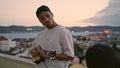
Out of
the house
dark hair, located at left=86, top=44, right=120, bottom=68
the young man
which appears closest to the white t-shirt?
the young man

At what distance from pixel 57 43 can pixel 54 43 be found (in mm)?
23

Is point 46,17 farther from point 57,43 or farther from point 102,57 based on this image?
point 102,57

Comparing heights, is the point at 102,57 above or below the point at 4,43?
above

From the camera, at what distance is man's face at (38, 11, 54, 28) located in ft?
5.97

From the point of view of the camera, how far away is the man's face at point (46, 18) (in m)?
1.82

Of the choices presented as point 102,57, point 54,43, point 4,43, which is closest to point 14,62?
point 4,43

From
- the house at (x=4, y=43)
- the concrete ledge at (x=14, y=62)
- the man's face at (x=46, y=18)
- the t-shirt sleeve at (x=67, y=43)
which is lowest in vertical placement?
the concrete ledge at (x=14, y=62)

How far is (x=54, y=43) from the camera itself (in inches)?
71.7

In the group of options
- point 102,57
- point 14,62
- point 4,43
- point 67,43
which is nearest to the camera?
point 102,57

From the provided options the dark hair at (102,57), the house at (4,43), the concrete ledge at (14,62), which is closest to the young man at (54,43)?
the dark hair at (102,57)

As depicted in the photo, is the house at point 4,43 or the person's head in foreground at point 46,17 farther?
the house at point 4,43

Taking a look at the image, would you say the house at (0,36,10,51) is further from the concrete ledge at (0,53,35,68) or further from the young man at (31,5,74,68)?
the young man at (31,5,74,68)

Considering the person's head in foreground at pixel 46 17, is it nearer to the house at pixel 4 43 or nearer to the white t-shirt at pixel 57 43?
the white t-shirt at pixel 57 43

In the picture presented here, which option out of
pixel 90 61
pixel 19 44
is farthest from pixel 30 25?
pixel 90 61
